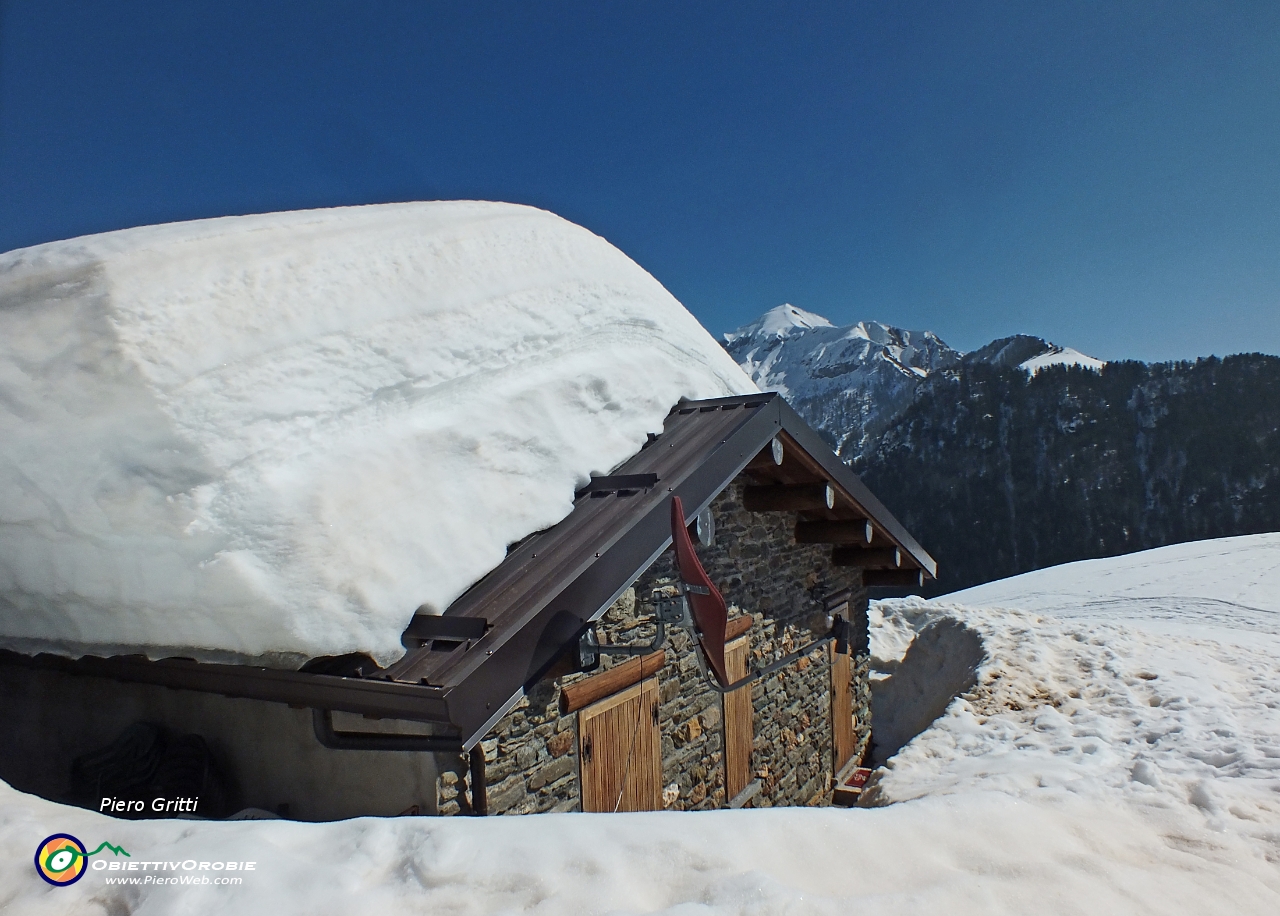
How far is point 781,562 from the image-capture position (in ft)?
24.1

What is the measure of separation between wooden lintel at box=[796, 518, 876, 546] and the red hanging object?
11.3 ft

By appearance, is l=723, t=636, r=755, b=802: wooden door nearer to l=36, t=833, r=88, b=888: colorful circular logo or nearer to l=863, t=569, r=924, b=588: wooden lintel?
l=863, t=569, r=924, b=588: wooden lintel

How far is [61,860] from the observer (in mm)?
2322

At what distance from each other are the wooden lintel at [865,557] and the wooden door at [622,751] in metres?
4.05

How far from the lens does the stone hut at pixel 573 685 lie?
10.9ft

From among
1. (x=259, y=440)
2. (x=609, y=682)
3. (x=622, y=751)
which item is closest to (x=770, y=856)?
(x=609, y=682)

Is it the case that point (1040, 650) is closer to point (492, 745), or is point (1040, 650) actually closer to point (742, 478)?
point (742, 478)

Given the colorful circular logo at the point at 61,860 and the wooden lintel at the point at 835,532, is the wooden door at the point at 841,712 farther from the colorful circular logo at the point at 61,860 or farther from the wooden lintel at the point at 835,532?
the colorful circular logo at the point at 61,860

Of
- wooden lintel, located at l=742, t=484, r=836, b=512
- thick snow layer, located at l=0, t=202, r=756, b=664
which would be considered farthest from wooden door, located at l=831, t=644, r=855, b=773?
thick snow layer, located at l=0, t=202, r=756, b=664

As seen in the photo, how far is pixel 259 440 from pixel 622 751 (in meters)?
3.05

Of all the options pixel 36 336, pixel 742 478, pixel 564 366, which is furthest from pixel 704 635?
pixel 36 336

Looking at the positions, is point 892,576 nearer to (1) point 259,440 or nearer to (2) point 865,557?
(2) point 865,557

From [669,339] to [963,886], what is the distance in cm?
494

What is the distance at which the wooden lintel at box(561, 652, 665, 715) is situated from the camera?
4.49 m
